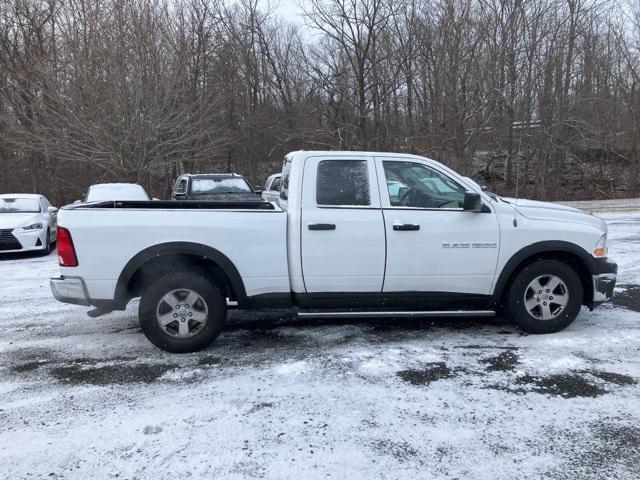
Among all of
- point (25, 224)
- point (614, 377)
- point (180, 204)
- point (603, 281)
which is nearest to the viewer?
point (614, 377)

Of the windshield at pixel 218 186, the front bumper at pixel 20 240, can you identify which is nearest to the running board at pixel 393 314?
the front bumper at pixel 20 240

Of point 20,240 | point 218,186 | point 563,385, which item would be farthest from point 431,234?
point 218,186

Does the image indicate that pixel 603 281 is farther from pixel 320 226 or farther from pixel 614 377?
pixel 320 226

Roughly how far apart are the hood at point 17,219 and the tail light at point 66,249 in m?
7.47

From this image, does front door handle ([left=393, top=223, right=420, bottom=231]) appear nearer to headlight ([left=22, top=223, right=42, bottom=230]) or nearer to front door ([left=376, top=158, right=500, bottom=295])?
front door ([left=376, top=158, right=500, bottom=295])

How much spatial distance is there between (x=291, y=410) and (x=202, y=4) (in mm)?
31529

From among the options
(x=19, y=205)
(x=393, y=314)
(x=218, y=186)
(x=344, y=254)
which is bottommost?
(x=393, y=314)

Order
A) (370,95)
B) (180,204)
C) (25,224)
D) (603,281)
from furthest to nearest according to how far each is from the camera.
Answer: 1. (370,95)
2. (25,224)
3. (180,204)
4. (603,281)

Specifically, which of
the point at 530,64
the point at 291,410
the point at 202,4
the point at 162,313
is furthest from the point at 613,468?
the point at 202,4

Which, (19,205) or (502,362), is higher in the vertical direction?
(19,205)

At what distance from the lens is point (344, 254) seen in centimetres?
478

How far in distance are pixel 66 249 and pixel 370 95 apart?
22327 mm

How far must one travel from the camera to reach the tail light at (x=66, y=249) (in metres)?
4.46

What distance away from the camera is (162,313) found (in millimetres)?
4625
